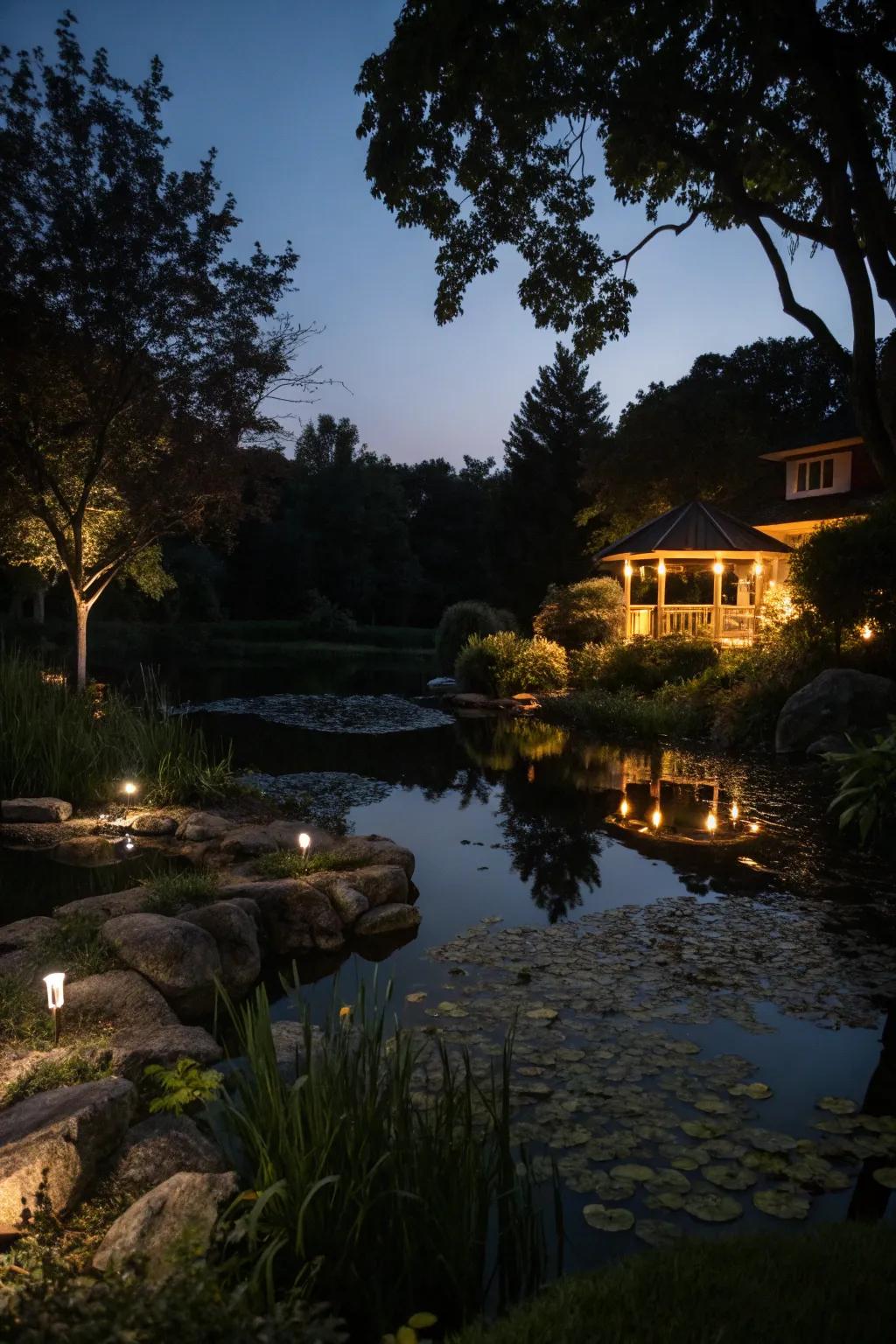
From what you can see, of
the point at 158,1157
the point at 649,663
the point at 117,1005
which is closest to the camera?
the point at 158,1157

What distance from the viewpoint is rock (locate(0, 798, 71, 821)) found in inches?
332

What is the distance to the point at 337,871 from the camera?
23.2ft

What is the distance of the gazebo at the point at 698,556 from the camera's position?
20.7m

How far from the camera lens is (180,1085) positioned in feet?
11.9

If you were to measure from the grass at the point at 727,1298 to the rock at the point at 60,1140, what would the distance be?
1458mm

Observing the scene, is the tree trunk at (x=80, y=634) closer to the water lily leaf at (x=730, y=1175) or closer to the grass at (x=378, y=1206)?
the grass at (x=378, y=1206)

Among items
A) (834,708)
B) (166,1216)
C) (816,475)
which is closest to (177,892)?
(166,1216)

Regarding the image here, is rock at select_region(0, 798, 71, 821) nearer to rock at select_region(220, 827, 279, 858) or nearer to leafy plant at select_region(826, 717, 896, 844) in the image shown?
rock at select_region(220, 827, 279, 858)

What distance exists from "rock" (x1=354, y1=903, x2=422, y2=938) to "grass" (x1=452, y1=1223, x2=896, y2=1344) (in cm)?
380

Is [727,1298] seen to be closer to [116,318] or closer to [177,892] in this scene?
[177,892]

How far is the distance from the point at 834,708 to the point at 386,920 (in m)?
9.44

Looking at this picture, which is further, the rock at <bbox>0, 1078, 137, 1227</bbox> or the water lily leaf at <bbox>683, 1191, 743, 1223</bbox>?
the water lily leaf at <bbox>683, 1191, 743, 1223</bbox>

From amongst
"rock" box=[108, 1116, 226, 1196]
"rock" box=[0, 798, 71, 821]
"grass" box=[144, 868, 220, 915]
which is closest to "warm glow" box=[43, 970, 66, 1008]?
"rock" box=[108, 1116, 226, 1196]

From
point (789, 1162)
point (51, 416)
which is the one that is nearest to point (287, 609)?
point (51, 416)
